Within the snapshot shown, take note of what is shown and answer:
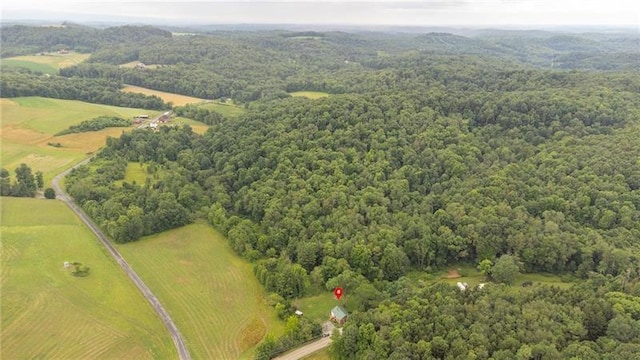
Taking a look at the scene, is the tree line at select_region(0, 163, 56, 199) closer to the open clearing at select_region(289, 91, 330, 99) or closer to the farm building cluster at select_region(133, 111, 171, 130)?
the farm building cluster at select_region(133, 111, 171, 130)

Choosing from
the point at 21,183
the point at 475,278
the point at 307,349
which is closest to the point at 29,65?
the point at 21,183

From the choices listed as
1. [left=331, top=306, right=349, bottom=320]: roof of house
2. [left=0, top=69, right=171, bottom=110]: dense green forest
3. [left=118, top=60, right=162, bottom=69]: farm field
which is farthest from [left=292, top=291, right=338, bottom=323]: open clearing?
[left=118, top=60, right=162, bottom=69]: farm field

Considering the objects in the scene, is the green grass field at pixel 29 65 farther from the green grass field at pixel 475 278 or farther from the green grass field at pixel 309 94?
the green grass field at pixel 475 278

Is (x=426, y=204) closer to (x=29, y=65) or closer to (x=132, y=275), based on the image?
(x=132, y=275)

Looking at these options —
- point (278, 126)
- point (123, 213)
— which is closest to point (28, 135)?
point (123, 213)

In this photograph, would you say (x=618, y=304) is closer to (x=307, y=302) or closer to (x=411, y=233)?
(x=411, y=233)
